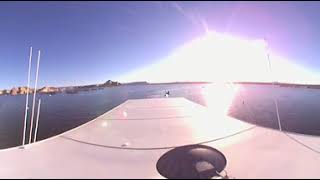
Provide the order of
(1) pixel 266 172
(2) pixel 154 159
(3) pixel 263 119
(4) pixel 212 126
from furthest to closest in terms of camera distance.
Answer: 1. (3) pixel 263 119
2. (4) pixel 212 126
3. (2) pixel 154 159
4. (1) pixel 266 172

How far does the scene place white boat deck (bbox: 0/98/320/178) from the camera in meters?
2.74

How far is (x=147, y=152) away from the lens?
3574mm

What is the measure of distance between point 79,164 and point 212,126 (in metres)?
3.39

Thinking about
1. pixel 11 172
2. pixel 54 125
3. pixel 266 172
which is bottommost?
pixel 54 125

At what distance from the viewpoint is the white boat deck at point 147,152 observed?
274 cm

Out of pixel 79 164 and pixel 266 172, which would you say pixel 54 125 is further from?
pixel 266 172

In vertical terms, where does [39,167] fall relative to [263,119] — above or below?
above

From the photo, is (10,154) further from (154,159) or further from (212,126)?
(212,126)

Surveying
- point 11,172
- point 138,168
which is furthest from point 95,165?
point 11,172

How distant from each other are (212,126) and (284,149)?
2.03 meters

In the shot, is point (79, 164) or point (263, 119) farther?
point (263, 119)

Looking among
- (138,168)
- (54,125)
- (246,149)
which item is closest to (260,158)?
(246,149)

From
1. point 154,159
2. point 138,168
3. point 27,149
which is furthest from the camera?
point 27,149

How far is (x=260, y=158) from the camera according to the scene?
3.03 m
